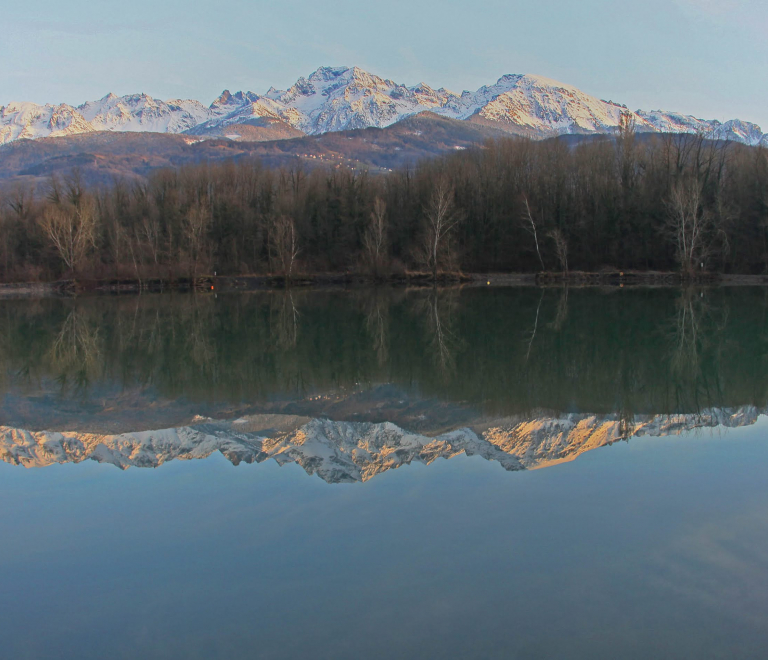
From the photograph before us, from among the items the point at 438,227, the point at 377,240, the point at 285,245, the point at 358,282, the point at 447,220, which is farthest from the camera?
the point at 358,282

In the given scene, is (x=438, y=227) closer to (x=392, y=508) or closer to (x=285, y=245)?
(x=285, y=245)

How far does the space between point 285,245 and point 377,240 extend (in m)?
7.09

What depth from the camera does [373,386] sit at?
12.3m

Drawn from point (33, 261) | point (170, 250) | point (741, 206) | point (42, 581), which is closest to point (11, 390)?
point (42, 581)

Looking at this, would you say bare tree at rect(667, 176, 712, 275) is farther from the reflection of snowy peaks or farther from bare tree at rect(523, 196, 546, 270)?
the reflection of snowy peaks

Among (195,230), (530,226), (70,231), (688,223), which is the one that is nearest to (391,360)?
(688,223)

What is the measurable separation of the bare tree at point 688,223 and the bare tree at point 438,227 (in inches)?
591

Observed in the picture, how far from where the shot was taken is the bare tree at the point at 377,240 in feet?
164

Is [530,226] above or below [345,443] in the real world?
above

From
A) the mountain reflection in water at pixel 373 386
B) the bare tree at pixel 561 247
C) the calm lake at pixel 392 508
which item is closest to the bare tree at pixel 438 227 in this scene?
the bare tree at pixel 561 247

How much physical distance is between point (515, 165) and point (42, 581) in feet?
179

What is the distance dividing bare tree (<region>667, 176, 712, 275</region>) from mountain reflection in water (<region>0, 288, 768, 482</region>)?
21.4 meters

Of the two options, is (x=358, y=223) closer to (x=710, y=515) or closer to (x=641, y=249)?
(x=641, y=249)

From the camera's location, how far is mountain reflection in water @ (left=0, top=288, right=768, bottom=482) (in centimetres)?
858
